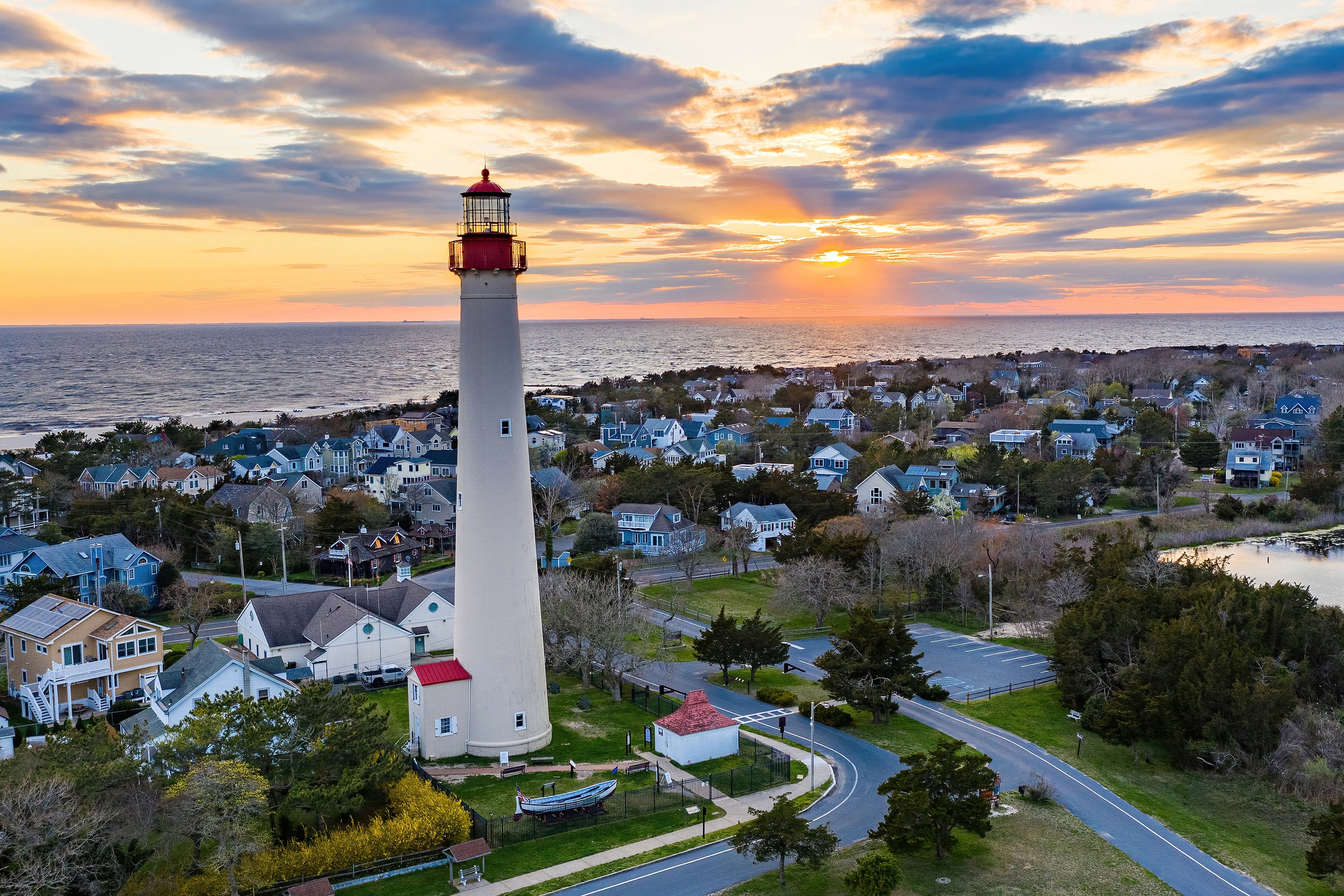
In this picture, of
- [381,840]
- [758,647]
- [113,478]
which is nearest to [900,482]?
[758,647]

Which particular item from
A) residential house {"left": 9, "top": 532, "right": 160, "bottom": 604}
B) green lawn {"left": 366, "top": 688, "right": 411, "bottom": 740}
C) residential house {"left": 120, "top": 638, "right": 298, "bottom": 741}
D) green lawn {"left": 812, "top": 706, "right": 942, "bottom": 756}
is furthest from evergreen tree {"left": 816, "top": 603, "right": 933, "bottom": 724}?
residential house {"left": 9, "top": 532, "right": 160, "bottom": 604}

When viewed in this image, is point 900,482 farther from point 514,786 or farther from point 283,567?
point 514,786

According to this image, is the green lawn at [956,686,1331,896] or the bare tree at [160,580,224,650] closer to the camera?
the green lawn at [956,686,1331,896]

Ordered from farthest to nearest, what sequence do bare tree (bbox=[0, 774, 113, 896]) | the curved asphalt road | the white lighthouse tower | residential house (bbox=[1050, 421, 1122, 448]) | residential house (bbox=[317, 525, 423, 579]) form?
residential house (bbox=[1050, 421, 1122, 448]) < residential house (bbox=[317, 525, 423, 579]) < the white lighthouse tower < the curved asphalt road < bare tree (bbox=[0, 774, 113, 896])

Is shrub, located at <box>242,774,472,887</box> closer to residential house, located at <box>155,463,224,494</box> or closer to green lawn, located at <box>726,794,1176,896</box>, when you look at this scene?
green lawn, located at <box>726,794,1176,896</box>

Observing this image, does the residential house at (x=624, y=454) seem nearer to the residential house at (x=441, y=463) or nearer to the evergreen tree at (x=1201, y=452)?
the residential house at (x=441, y=463)

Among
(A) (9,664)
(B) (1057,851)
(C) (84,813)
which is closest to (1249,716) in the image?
(B) (1057,851)

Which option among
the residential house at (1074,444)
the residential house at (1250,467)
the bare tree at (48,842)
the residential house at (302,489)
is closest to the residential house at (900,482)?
the residential house at (1074,444)

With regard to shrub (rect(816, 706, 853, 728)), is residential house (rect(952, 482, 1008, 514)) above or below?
above
